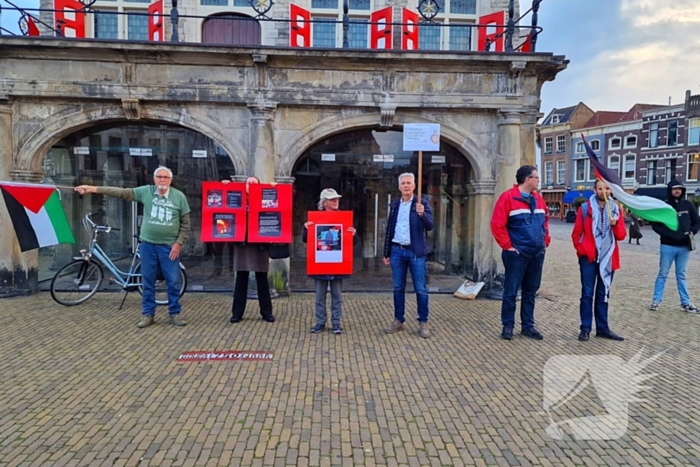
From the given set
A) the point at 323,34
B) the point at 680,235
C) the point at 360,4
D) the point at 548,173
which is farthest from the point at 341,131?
Result: the point at 548,173

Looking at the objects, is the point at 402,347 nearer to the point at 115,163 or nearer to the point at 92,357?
the point at 92,357

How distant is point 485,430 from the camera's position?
3.39m

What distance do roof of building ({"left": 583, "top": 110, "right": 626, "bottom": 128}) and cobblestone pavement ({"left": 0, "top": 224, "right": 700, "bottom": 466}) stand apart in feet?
171

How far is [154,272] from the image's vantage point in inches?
237

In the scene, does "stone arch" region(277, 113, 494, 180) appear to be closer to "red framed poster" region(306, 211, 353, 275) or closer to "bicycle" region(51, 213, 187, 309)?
"red framed poster" region(306, 211, 353, 275)

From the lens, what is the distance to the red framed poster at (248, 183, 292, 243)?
630 cm

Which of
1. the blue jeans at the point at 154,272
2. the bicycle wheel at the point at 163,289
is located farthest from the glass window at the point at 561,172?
the blue jeans at the point at 154,272

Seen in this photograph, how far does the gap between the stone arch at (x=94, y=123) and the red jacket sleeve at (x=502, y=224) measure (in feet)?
14.4

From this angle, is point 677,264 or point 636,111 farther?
point 636,111

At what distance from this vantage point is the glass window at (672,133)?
144 feet

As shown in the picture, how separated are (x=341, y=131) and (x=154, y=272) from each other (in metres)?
3.97

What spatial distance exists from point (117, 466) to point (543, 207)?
5150mm

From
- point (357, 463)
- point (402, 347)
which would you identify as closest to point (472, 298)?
point (402, 347)

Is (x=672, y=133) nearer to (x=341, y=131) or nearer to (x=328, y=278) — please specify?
(x=341, y=131)
